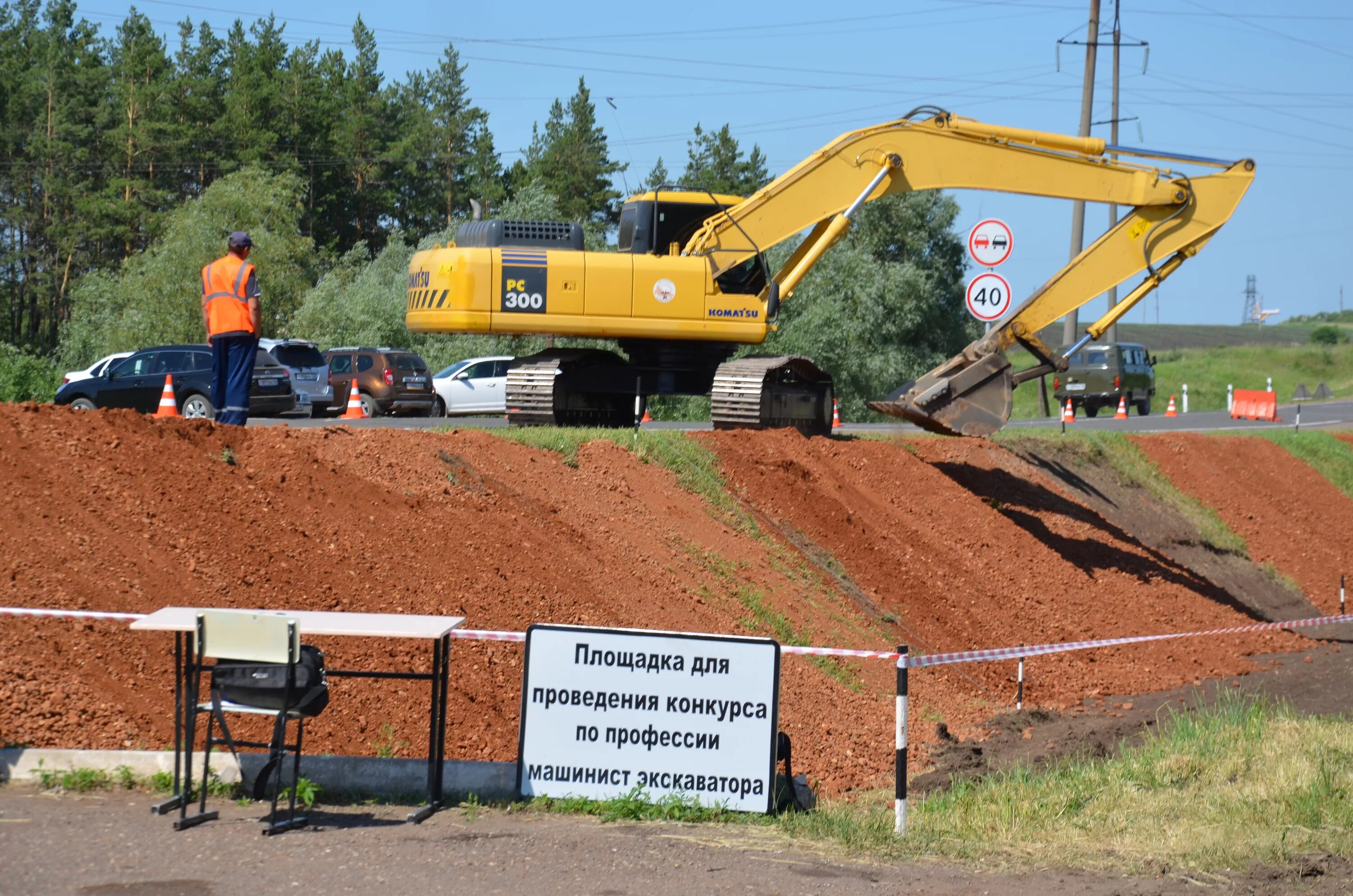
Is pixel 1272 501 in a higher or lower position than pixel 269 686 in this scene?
higher

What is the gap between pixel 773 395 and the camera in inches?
746

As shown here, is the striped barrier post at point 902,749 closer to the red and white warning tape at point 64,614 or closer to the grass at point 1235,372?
the red and white warning tape at point 64,614

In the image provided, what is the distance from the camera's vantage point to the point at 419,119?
74.6m

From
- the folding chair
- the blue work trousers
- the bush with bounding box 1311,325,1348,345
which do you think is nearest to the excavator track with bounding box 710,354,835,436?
the blue work trousers

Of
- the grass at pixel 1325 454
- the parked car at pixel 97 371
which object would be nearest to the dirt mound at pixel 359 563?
the parked car at pixel 97 371

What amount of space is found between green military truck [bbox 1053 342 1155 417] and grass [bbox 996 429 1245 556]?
16.8 metres

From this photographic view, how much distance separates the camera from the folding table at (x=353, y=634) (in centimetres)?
671

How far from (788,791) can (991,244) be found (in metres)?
10.8

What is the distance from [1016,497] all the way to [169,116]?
2028 inches

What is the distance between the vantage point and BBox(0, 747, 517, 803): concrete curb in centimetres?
717

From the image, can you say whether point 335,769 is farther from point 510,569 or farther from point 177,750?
point 510,569

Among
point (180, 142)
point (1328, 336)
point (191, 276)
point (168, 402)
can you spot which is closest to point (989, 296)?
point (168, 402)

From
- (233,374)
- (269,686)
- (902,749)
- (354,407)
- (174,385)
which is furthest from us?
(354,407)

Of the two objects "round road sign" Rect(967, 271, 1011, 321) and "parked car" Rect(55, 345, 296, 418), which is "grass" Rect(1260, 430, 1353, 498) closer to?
"round road sign" Rect(967, 271, 1011, 321)
